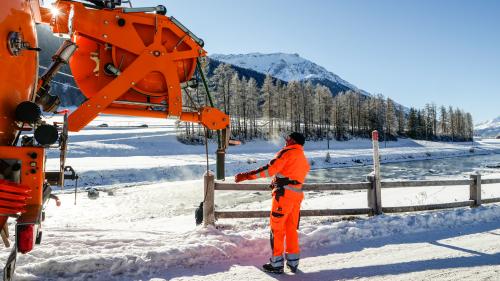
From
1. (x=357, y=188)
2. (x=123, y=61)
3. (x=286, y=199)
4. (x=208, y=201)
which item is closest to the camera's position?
(x=123, y=61)

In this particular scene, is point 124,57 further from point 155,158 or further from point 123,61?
point 155,158

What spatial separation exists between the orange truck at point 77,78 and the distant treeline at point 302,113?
1679 inches

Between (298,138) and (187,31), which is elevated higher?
(187,31)

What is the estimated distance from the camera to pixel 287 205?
17.1 feet

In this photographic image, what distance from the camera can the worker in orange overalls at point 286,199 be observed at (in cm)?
517

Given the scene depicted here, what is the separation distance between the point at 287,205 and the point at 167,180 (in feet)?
72.7

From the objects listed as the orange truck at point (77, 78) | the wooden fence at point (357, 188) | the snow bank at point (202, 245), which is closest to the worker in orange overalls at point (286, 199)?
the snow bank at point (202, 245)

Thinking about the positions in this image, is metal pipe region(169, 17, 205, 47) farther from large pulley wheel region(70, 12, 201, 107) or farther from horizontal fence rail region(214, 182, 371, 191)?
horizontal fence rail region(214, 182, 371, 191)

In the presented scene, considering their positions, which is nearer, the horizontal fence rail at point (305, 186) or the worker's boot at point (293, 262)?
the worker's boot at point (293, 262)

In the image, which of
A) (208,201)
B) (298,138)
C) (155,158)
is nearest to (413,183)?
(298,138)

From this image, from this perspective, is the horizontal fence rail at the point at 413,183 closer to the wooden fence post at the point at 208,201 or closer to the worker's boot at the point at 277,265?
the wooden fence post at the point at 208,201

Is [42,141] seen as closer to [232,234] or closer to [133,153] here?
[232,234]

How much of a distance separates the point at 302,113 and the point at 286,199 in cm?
7256

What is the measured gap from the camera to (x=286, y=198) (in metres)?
5.22
